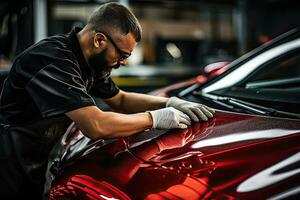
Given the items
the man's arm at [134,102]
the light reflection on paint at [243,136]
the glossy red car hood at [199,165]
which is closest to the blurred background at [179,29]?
the man's arm at [134,102]

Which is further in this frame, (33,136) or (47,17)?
(47,17)

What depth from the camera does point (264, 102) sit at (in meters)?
2.07

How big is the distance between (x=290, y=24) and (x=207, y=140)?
24.9 ft

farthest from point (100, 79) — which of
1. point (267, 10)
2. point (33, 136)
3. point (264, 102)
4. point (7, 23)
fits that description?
point (267, 10)

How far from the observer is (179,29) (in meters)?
9.57

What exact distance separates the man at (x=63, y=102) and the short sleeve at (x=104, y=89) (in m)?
0.18

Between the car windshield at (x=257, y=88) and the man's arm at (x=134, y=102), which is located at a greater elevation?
the car windshield at (x=257, y=88)

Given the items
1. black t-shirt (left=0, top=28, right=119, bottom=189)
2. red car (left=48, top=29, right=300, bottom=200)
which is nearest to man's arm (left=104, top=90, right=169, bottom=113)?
red car (left=48, top=29, right=300, bottom=200)

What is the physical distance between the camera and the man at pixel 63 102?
1839 mm

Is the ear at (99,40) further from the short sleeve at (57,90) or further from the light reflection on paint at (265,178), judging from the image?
the light reflection on paint at (265,178)

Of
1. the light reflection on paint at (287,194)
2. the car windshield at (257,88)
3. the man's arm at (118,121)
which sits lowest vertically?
the light reflection on paint at (287,194)

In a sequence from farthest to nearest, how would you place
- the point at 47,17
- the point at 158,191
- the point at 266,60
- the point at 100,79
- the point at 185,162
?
the point at 47,17
the point at 266,60
the point at 100,79
the point at 185,162
the point at 158,191

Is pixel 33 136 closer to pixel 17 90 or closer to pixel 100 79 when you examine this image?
pixel 17 90

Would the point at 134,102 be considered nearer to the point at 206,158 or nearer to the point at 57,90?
the point at 57,90
